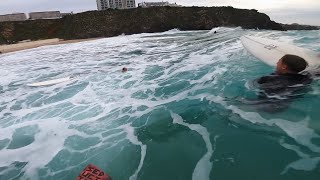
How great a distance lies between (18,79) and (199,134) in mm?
15460

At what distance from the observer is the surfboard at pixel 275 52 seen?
11.0 meters

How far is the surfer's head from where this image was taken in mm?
8211

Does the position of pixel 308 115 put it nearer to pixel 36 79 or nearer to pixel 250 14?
pixel 36 79

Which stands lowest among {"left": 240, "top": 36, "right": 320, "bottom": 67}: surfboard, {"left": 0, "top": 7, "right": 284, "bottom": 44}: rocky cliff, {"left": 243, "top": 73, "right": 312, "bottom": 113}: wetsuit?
{"left": 0, "top": 7, "right": 284, "bottom": 44}: rocky cliff

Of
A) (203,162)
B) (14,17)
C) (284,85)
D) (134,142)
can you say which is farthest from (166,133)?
(14,17)

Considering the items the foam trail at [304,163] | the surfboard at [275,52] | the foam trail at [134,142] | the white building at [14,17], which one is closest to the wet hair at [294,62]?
the surfboard at [275,52]

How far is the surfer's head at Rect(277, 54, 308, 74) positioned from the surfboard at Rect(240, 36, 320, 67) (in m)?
2.17

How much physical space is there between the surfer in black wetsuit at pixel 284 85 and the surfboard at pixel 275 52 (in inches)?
77.6

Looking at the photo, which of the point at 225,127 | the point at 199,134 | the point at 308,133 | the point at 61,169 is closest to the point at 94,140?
the point at 61,169

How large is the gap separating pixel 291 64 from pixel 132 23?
54885 mm

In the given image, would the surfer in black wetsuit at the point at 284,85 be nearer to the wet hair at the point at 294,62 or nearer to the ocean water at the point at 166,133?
the wet hair at the point at 294,62

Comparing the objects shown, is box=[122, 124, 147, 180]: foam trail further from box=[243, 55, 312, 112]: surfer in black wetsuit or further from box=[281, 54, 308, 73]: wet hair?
box=[281, 54, 308, 73]: wet hair

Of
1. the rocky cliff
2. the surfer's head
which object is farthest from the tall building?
the surfer's head

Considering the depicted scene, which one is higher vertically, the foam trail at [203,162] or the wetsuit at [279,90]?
the wetsuit at [279,90]
